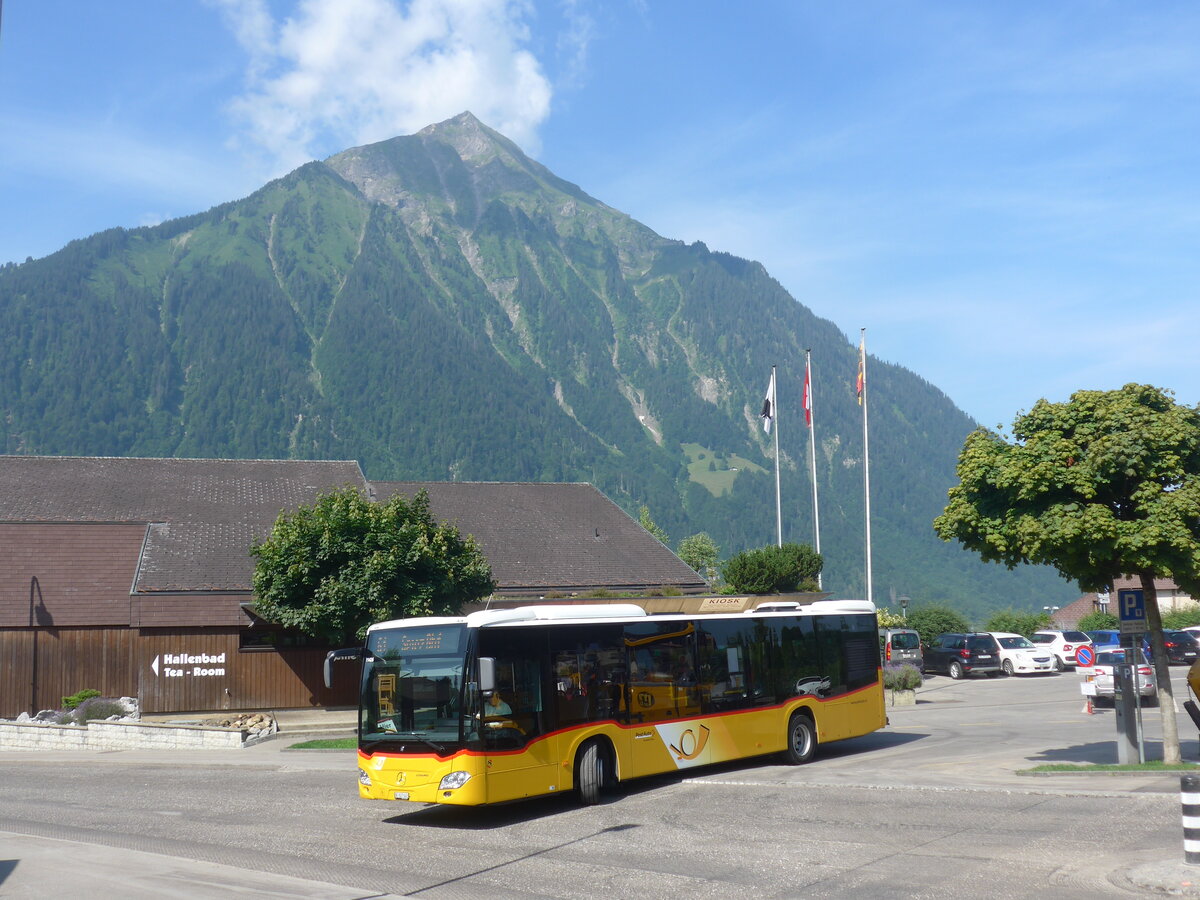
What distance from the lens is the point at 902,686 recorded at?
33500 millimetres

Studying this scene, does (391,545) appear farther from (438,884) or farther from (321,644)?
(438,884)

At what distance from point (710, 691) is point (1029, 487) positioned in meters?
5.98

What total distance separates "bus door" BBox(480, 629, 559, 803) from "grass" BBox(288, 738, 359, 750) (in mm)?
11823

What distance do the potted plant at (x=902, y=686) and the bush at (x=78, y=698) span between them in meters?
23.9

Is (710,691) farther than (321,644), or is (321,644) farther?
(321,644)

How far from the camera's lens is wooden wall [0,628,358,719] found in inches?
1288

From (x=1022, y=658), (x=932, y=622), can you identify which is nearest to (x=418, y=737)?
(x=1022, y=658)

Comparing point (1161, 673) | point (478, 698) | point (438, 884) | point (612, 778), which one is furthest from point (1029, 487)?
point (438, 884)

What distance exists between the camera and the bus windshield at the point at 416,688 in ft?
47.3

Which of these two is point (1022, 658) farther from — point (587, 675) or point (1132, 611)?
point (587, 675)

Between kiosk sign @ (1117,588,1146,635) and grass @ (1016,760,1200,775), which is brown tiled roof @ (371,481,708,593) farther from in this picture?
kiosk sign @ (1117,588,1146,635)

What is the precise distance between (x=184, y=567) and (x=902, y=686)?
2262 cm

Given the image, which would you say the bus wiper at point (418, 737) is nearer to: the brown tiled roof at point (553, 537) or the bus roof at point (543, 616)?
the bus roof at point (543, 616)

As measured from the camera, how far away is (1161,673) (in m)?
16.5
